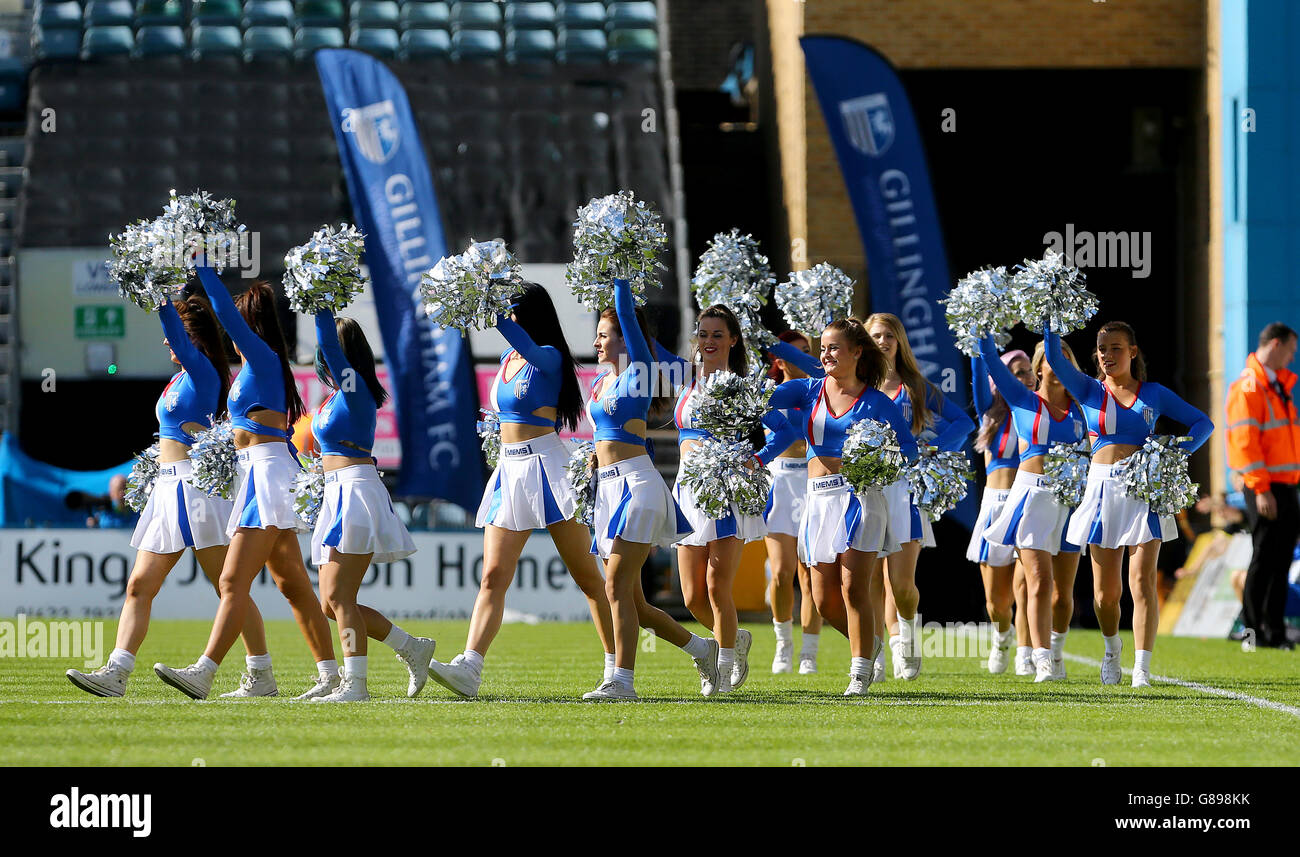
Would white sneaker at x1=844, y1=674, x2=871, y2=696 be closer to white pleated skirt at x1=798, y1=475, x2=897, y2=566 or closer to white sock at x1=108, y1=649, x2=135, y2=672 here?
white pleated skirt at x1=798, y1=475, x2=897, y2=566

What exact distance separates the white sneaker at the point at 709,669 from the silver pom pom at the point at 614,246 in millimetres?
1552

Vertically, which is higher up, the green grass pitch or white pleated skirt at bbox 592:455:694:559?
white pleated skirt at bbox 592:455:694:559

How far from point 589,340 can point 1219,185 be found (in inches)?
275

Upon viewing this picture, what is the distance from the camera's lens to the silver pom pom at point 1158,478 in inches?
334

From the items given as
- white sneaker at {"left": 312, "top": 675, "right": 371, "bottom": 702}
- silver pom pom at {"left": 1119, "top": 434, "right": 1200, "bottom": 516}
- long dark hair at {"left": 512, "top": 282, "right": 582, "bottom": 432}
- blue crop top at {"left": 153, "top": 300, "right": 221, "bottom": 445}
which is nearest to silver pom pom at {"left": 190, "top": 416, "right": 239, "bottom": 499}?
blue crop top at {"left": 153, "top": 300, "right": 221, "bottom": 445}

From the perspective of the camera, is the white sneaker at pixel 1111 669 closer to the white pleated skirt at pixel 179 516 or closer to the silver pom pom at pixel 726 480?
the silver pom pom at pixel 726 480

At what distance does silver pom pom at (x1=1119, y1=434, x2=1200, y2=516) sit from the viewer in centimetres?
848

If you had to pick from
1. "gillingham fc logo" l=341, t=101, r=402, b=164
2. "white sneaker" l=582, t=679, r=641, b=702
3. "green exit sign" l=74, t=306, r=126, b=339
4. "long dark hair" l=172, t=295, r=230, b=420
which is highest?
"gillingham fc logo" l=341, t=101, r=402, b=164

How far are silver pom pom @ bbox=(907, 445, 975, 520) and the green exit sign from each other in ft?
49.3

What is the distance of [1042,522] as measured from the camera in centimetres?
909

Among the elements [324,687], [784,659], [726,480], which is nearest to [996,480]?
[784,659]

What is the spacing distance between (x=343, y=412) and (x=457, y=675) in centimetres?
115
